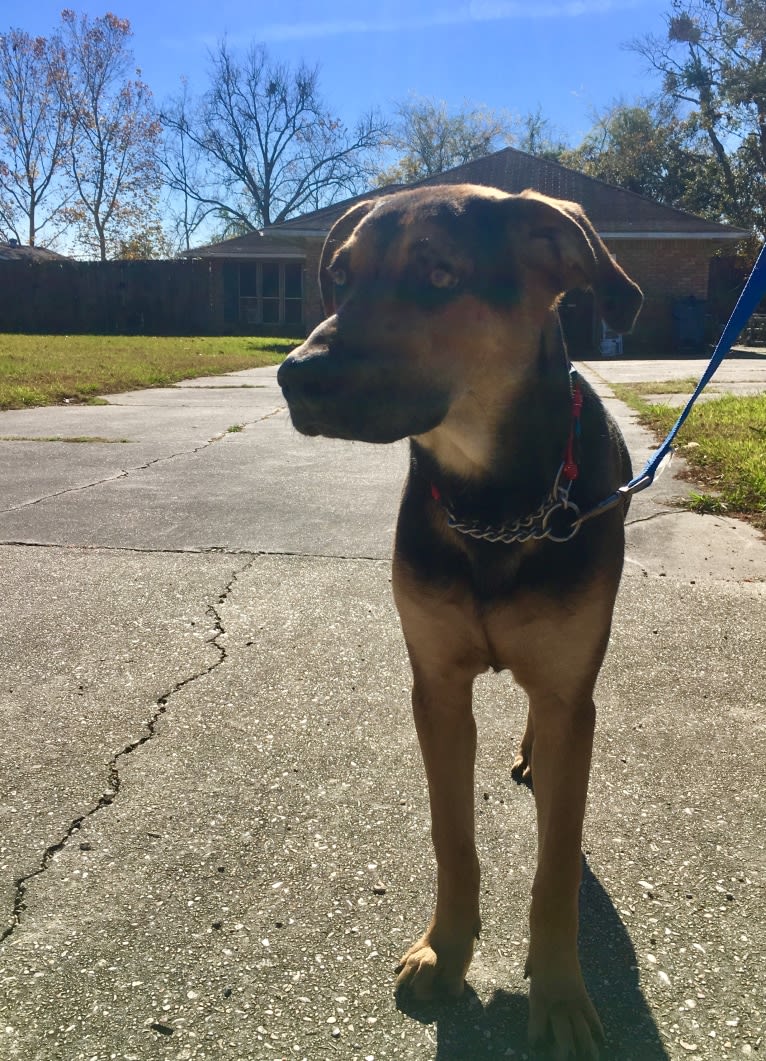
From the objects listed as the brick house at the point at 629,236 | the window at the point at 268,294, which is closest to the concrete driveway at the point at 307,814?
the brick house at the point at 629,236

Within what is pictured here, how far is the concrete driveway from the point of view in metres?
1.98

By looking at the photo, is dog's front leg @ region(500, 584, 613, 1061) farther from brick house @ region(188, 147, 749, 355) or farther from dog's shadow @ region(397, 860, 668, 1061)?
brick house @ region(188, 147, 749, 355)

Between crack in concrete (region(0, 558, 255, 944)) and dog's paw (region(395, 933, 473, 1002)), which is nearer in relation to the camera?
dog's paw (region(395, 933, 473, 1002))

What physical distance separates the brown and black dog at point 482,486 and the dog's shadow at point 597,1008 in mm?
44

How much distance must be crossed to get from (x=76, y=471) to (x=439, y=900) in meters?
6.13

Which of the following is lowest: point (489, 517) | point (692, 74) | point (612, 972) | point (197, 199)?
point (612, 972)

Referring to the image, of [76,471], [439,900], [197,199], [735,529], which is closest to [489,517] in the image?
[439,900]

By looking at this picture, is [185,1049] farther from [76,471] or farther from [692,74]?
[692,74]

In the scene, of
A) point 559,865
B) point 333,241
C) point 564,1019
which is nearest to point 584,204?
point 333,241

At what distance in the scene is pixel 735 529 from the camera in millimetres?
5770

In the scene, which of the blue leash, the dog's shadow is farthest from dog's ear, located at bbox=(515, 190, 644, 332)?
the dog's shadow

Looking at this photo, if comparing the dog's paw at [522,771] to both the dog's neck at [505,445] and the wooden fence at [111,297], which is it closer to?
the dog's neck at [505,445]

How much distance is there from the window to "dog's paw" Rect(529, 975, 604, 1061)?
1304 inches

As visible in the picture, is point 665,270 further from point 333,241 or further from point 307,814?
point 307,814
